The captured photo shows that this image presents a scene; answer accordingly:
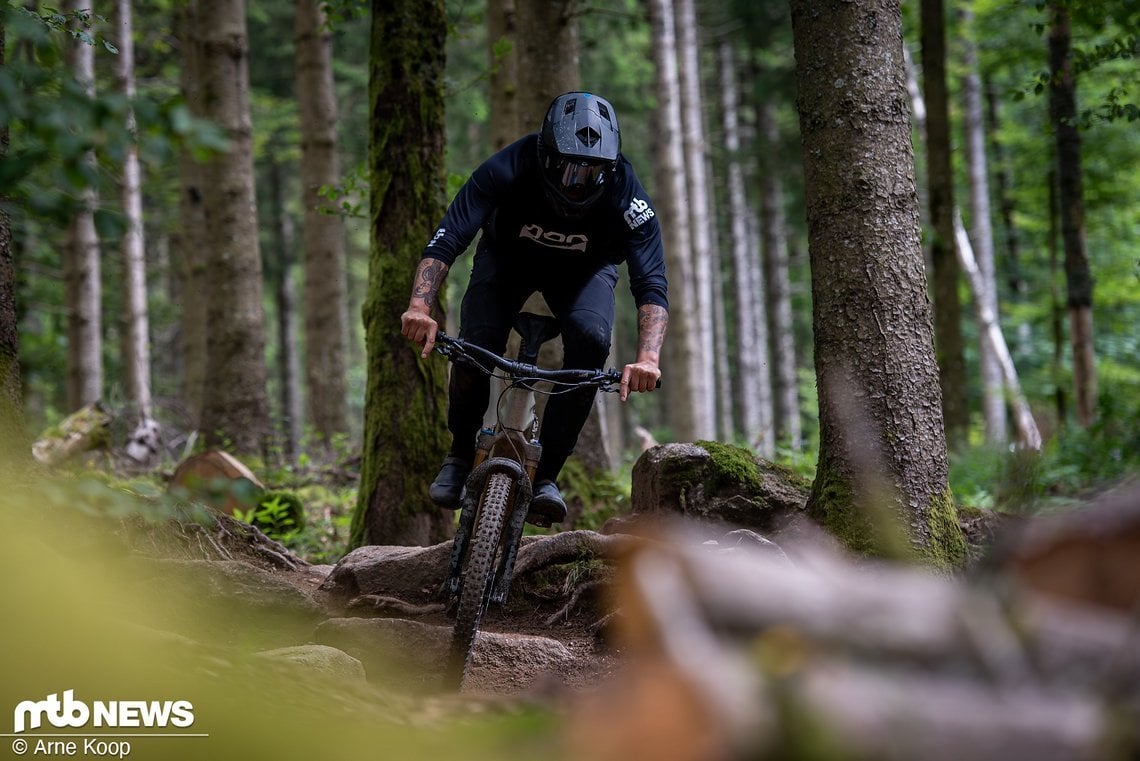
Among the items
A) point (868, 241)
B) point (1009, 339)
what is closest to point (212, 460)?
point (868, 241)

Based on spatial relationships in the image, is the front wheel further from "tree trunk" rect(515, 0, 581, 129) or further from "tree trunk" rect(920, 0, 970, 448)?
"tree trunk" rect(920, 0, 970, 448)

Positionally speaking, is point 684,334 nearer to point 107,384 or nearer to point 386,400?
point 386,400

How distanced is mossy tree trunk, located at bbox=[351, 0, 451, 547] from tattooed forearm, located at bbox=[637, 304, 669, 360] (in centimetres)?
222

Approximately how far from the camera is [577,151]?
4793 mm

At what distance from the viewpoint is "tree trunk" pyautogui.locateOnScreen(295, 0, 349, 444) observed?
46.8ft

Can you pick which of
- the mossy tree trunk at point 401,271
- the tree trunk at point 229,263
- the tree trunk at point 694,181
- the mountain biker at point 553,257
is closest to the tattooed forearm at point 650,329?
the mountain biker at point 553,257

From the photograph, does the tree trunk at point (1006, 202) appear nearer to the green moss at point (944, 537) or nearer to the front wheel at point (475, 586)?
the green moss at point (944, 537)

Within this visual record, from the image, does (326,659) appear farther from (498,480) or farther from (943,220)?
(943,220)

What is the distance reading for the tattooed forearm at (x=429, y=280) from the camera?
4.98 m

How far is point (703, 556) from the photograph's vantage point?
145cm

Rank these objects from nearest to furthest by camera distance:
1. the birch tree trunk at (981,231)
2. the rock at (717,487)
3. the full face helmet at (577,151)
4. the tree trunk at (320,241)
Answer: the full face helmet at (577,151) < the rock at (717,487) < the tree trunk at (320,241) < the birch tree trunk at (981,231)

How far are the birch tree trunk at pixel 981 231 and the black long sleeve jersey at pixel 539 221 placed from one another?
1315 centimetres

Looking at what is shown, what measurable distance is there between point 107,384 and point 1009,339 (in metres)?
24.1

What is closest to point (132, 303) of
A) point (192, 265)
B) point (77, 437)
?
point (192, 265)
